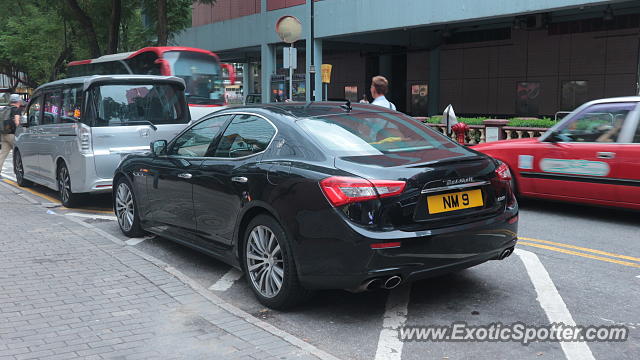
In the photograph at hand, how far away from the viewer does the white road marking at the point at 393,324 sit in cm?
385

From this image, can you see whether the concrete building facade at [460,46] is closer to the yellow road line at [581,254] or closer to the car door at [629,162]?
the car door at [629,162]

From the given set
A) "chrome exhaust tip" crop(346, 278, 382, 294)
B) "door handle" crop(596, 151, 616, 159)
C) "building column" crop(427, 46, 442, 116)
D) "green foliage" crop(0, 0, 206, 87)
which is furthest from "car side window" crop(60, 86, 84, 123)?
"building column" crop(427, 46, 442, 116)

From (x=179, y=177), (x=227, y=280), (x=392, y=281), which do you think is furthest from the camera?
(x=179, y=177)

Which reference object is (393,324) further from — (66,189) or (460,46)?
(460,46)

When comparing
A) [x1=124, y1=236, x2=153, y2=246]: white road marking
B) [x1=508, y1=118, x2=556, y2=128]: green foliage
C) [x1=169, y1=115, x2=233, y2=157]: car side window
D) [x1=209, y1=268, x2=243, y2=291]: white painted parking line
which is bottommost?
[x1=209, y1=268, x2=243, y2=291]: white painted parking line

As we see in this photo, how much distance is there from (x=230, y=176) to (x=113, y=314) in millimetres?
1387

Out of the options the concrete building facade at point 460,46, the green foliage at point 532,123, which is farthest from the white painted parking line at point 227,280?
the concrete building facade at point 460,46

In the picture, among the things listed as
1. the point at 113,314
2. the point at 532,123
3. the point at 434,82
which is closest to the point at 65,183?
the point at 113,314

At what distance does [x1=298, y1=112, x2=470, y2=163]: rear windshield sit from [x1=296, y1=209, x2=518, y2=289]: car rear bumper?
61 cm

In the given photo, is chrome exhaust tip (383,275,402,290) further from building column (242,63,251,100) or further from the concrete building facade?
building column (242,63,251,100)

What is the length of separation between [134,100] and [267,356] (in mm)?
6073

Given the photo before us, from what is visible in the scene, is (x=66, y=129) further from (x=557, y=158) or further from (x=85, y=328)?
(x=557, y=158)

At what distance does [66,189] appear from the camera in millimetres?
9312

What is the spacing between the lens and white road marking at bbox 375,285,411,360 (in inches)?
152
